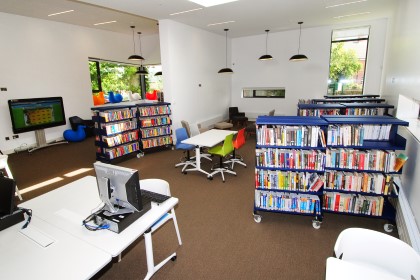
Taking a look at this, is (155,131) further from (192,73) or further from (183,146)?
(192,73)

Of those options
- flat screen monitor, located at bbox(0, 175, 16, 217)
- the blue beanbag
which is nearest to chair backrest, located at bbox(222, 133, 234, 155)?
flat screen monitor, located at bbox(0, 175, 16, 217)

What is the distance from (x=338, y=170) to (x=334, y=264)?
77.0 inches

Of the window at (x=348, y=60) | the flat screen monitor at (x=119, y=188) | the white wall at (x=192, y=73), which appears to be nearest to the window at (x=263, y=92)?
the white wall at (x=192, y=73)

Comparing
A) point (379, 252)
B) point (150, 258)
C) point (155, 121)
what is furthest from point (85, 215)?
point (155, 121)

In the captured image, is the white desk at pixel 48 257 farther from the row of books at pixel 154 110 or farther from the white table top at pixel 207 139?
the row of books at pixel 154 110

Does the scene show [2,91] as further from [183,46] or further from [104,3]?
[183,46]

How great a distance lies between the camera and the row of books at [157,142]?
269 inches

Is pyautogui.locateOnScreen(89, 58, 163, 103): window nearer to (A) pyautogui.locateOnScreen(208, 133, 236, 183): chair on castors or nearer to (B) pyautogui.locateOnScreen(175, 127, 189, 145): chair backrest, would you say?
(B) pyautogui.locateOnScreen(175, 127, 189, 145): chair backrest

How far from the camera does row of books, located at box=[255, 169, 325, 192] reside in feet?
10.7

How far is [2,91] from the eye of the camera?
7027 mm

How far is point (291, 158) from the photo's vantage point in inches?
129

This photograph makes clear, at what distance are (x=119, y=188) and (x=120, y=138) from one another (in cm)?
437

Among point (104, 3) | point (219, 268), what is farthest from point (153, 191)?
point (104, 3)

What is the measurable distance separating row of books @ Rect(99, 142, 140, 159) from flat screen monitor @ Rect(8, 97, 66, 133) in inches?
131
